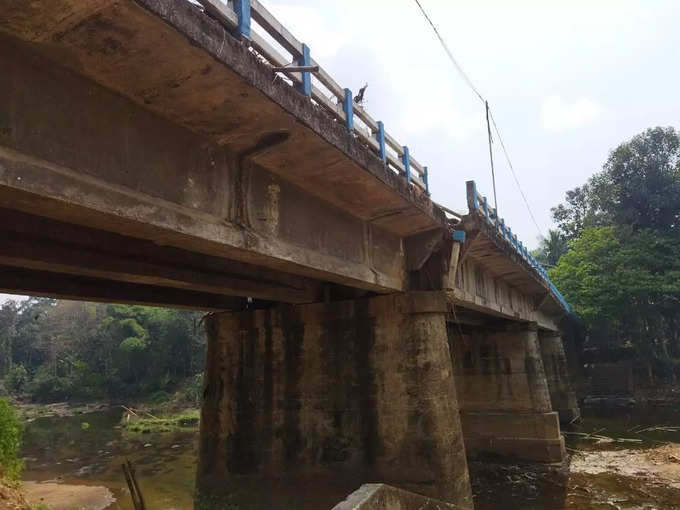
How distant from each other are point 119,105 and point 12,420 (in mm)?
11415

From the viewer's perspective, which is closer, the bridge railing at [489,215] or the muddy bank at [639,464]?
the bridge railing at [489,215]

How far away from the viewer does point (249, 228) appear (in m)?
5.66

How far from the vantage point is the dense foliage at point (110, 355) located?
5212cm

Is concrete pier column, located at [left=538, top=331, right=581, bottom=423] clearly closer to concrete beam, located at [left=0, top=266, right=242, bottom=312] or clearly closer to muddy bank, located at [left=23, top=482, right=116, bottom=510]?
muddy bank, located at [left=23, top=482, right=116, bottom=510]

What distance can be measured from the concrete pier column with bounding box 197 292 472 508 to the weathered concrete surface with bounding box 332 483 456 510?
2.12 m

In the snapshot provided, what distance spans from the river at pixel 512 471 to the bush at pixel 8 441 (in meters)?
5.02

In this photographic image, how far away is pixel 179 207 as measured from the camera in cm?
482

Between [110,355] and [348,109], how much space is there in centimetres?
5538

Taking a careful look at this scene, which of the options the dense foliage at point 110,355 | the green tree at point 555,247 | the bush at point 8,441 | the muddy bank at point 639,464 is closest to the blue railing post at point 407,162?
the bush at point 8,441

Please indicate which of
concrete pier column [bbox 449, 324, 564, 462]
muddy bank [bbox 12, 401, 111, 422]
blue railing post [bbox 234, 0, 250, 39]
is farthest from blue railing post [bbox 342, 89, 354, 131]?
muddy bank [bbox 12, 401, 111, 422]

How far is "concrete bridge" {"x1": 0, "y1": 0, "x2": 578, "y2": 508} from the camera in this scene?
3.76m

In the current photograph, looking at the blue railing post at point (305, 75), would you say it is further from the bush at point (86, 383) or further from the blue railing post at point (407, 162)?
the bush at point (86, 383)

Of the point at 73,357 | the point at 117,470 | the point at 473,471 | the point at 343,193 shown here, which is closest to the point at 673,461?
the point at 473,471

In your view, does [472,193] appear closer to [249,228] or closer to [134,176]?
[249,228]
